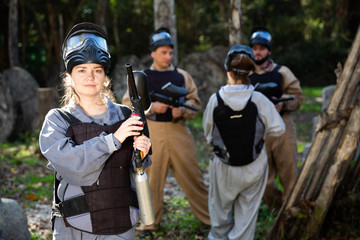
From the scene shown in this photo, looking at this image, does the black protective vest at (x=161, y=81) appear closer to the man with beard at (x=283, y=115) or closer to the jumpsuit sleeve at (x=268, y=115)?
the man with beard at (x=283, y=115)

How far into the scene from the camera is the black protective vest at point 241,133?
3.98 metres

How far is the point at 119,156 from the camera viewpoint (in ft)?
8.44

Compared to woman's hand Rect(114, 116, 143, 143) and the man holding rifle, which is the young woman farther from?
the man holding rifle

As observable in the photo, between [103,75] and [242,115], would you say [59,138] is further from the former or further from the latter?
[242,115]

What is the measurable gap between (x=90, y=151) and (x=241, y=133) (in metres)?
1.93

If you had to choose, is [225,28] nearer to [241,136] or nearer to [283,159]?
[283,159]

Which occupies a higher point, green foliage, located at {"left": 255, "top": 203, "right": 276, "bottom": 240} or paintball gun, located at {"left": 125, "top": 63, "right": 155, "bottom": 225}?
paintball gun, located at {"left": 125, "top": 63, "right": 155, "bottom": 225}

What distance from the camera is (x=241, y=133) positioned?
13.1 ft

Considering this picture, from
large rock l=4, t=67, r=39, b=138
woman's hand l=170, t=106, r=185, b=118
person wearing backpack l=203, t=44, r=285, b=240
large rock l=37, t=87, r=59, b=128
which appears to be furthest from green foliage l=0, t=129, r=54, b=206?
person wearing backpack l=203, t=44, r=285, b=240

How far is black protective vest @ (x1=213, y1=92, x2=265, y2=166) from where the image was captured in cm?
398

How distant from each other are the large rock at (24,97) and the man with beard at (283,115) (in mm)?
6917

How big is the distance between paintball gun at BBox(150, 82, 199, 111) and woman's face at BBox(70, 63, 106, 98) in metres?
1.99

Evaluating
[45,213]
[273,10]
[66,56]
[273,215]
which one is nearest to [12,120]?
[45,213]

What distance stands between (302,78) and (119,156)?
2079 centimetres
